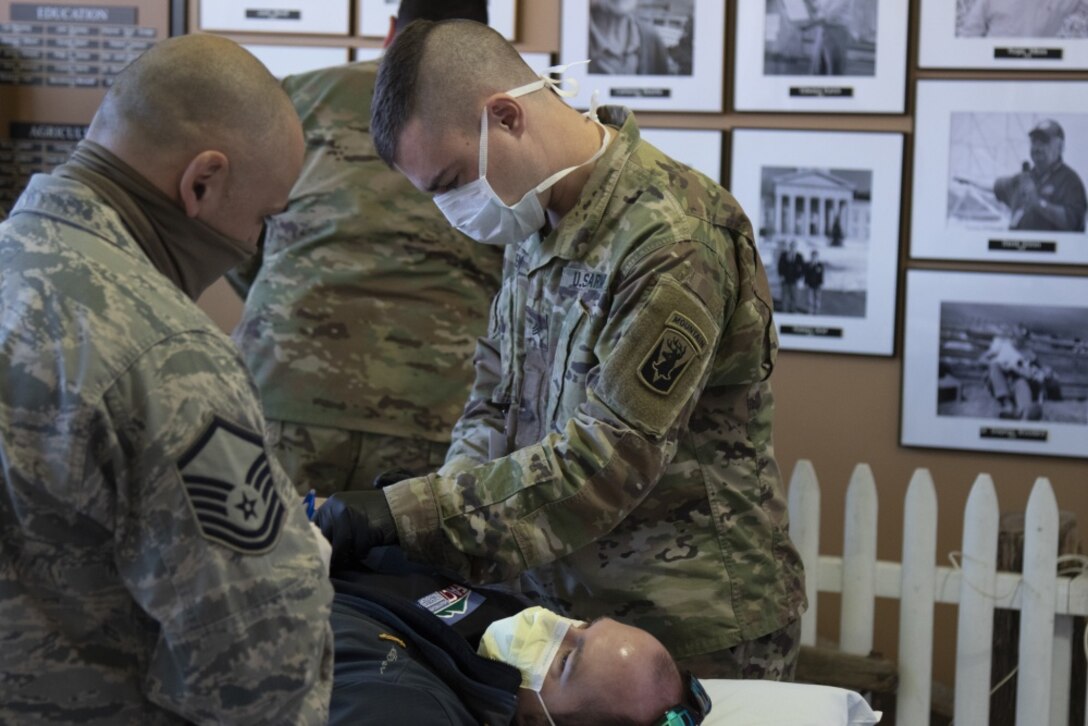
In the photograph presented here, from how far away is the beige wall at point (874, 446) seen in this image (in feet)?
12.2

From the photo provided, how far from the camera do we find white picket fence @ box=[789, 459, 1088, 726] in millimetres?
3184

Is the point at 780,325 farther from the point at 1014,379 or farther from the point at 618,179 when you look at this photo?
the point at 618,179

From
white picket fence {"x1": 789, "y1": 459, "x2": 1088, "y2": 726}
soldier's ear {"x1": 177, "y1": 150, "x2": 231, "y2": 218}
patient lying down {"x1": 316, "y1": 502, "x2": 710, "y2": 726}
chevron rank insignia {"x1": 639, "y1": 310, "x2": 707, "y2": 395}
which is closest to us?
soldier's ear {"x1": 177, "y1": 150, "x2": 231, "y2": 218}

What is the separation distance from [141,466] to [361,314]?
5.45 feet

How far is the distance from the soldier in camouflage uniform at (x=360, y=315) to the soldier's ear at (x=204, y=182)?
148cm

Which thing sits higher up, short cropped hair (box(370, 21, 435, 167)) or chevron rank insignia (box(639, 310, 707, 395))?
short cropped hair (box(370, 21, 435, 167))

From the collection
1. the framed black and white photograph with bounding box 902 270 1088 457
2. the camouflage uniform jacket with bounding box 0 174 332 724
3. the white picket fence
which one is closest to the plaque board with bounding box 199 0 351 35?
the framed black and white photograph with bounding box 902 270 1088 457

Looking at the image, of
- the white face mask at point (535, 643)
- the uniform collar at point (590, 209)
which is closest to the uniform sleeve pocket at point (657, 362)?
the uniform collar at point (590, 209)

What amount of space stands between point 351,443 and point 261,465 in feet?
5.38

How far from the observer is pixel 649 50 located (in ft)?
12.9

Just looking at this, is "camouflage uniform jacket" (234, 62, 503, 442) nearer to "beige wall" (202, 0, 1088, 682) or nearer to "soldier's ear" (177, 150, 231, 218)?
"beige wall" (202, 0, 1088, 682)

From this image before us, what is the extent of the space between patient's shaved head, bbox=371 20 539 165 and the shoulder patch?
33.2 inches

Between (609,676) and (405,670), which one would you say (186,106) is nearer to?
(405,670)

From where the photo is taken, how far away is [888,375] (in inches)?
150
